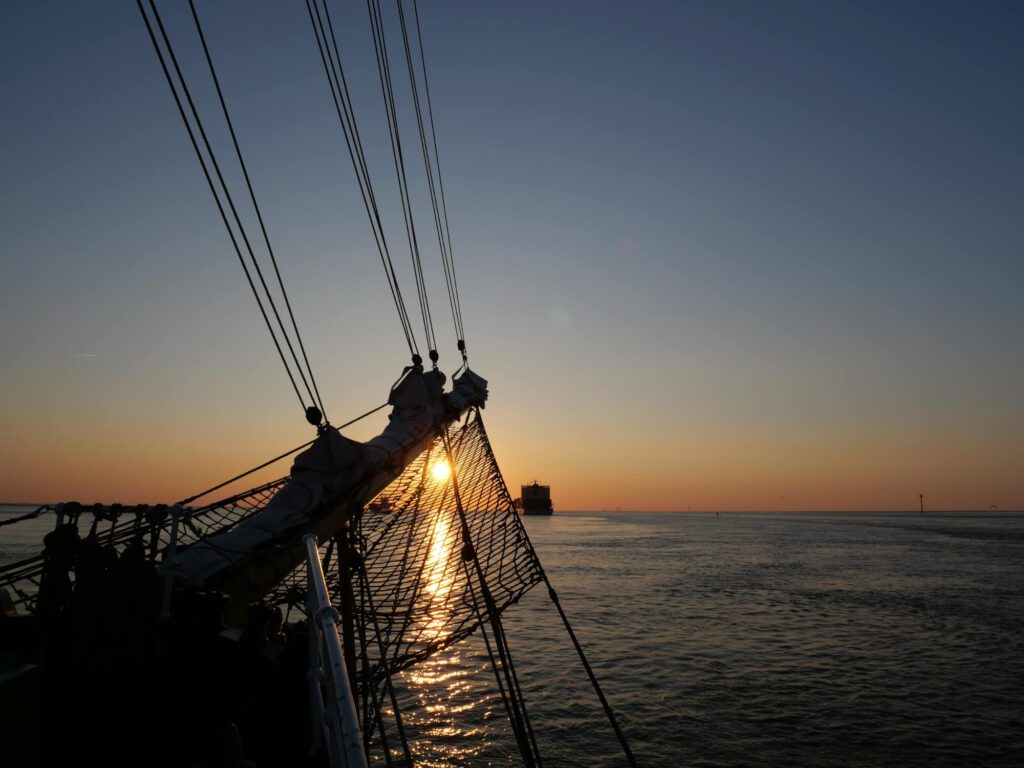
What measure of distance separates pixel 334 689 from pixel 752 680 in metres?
17.6

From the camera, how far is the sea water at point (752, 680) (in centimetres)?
1232

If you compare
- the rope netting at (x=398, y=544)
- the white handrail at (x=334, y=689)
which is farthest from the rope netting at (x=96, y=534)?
the white handrail at (x=334, y=689)

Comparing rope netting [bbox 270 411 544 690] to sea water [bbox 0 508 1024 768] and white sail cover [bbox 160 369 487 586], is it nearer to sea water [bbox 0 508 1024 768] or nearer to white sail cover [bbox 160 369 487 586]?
white sail cover [bbox 160 369 487 586]

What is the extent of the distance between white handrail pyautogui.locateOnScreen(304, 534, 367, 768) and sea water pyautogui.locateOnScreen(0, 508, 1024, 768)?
10613 mm

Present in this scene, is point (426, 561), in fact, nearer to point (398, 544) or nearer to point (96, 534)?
point (398, 544)

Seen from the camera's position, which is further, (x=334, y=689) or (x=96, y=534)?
(x=96, y=534)

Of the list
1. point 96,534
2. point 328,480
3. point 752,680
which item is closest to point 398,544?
point 328,480

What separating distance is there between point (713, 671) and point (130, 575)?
17773 millimetres

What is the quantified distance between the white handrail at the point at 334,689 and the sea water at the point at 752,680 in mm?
10613

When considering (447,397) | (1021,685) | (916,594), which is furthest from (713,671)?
(916,594)

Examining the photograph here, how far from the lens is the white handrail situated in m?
1.82

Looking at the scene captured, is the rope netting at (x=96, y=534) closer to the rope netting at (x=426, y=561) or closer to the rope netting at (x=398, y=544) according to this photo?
the rope netting at (x=398, y=544)

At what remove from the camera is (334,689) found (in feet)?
7.57

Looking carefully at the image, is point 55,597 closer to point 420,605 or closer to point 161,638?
point 161,638
